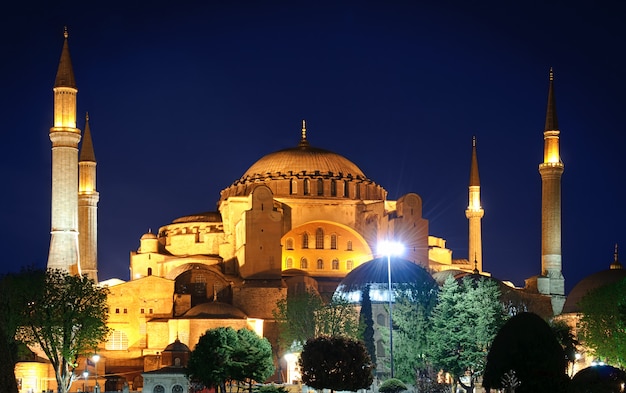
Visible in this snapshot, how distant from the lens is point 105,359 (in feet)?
213

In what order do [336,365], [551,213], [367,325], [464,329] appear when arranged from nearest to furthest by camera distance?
[336,365] → [464,329] → [367,325] → [551,213]

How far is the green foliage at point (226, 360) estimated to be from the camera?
50.5m

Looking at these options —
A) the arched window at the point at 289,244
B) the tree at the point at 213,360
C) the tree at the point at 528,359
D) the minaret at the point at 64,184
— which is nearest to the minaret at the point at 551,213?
the arched window at the point at 289,244

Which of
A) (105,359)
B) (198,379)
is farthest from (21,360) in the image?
(198,379)

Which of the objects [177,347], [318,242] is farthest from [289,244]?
[177,347]

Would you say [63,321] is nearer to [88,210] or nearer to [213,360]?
[213,360]

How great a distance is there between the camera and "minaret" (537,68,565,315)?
2815 inches

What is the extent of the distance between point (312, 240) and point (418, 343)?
85.7ft

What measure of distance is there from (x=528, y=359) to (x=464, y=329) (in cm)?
1809

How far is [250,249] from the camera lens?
72000 millimetres

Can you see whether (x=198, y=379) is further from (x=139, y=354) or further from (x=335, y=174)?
(x=335, y=174)

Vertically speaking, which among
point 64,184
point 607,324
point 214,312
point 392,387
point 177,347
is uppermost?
point 64,184

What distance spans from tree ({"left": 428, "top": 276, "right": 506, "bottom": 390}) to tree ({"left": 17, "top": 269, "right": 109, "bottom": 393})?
50.4 feet

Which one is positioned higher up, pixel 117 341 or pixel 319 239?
pixel 319 239
